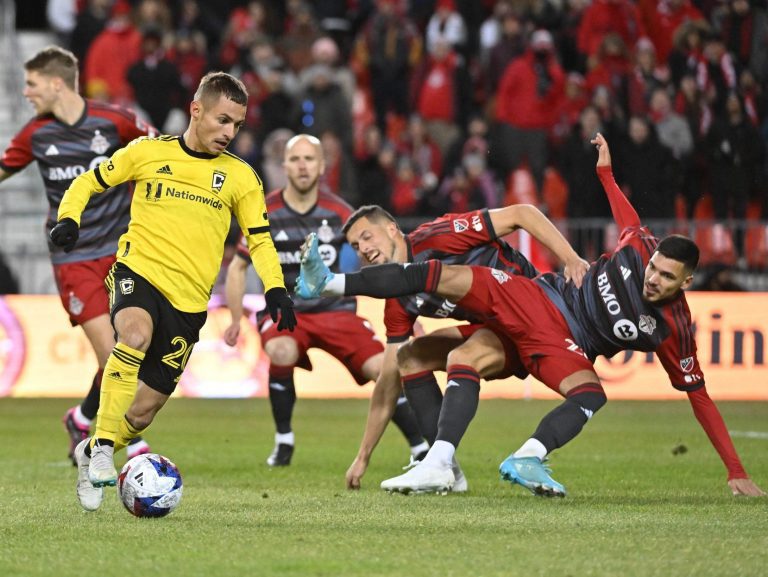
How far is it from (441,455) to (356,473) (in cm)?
87

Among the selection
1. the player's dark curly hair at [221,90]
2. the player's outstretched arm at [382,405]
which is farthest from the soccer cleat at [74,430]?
the player's dark curly hair at [221,90]

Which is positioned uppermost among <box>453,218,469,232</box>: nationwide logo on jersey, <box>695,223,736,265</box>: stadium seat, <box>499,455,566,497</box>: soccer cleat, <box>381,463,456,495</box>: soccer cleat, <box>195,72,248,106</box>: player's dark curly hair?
<box>195,72,248,106</box>: player's dark curly hair

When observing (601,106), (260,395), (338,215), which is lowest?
(260,395)

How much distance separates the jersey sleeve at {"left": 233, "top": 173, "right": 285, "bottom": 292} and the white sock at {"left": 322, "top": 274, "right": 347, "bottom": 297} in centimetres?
26

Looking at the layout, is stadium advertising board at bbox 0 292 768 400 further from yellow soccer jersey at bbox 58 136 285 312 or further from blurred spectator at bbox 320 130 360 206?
yellow soccer jersey at bbox 58 136 285 312

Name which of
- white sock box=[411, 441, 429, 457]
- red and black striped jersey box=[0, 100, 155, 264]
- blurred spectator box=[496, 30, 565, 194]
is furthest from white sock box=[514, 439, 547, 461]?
blurred spectator box=[496, 30, 565, 194]

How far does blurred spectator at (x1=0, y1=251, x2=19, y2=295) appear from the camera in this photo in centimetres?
1622

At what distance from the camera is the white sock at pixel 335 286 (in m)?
7.02

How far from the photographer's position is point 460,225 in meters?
7.98

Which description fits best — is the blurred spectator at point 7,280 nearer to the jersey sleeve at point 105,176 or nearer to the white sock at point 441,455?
the jersey sleeve at point 105,176

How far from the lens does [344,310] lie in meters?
10.3

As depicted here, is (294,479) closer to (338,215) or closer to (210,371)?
(338,215)

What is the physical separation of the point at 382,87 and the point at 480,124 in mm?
1844

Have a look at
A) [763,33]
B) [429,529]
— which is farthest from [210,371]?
[429,529]
